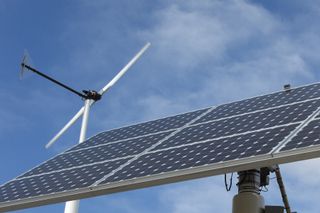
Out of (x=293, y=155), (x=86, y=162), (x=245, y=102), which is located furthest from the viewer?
(x=245, y=102)

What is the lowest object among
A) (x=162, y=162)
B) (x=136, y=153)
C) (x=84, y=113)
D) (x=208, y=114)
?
(x=162, y=162)

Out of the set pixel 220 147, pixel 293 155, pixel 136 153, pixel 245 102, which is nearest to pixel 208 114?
pixel 245 102

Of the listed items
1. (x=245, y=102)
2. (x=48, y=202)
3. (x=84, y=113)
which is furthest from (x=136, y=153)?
(x=84, y=113)

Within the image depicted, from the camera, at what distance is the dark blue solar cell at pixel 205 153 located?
9.91 m

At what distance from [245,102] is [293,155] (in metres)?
6.01

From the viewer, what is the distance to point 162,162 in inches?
433

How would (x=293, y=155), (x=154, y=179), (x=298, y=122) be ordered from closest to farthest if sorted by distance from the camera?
(x=293, y=155), (x=154, y=179), (x=298, y=122)

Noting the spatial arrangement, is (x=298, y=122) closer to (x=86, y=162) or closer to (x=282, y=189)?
(x=282, y=189)

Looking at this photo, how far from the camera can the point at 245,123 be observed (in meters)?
12.3

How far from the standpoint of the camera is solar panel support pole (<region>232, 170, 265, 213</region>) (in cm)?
1061

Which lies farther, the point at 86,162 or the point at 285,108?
the point at 86,162

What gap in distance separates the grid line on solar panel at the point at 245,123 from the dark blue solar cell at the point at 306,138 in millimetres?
862

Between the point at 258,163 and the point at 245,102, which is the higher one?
the point at 245,102

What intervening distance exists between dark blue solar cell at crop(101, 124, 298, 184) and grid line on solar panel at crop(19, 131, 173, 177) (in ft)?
4.76
